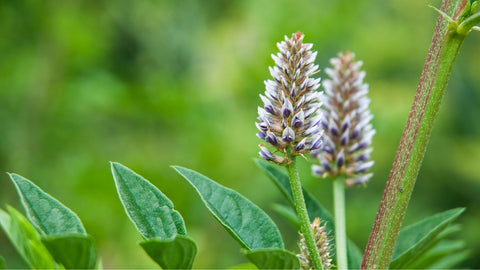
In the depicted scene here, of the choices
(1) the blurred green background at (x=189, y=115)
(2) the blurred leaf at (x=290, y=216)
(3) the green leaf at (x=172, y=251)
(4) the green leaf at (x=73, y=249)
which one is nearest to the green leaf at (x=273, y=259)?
(3) the green leaf at (x=172, y=251)

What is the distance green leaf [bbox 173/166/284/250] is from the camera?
984mm

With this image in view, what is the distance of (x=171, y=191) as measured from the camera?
3.99 m

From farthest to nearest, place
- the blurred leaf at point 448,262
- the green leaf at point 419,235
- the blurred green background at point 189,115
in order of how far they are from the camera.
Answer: the blurred green background at point 189,115
the blurred leaf at point 448,262
the green leaf at point 419,235

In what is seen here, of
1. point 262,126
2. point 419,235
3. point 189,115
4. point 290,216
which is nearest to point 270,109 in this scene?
point 262,126

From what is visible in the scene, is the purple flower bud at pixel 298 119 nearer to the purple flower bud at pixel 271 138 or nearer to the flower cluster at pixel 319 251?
the purple flower bud at pixel 271 138

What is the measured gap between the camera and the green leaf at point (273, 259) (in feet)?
2.54

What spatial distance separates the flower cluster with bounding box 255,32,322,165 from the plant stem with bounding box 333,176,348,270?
0.80 feet

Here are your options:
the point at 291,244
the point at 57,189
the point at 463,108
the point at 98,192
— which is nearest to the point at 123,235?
the point at 98,192

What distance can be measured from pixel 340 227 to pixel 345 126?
23 centimetres

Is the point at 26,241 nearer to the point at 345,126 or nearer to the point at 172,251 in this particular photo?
the point at 172,251

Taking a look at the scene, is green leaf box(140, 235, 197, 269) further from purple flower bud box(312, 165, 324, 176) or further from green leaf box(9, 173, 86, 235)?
→ purple flower bud box(312, 165, 324, 176)

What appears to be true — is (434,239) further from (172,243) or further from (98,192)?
(98,192)

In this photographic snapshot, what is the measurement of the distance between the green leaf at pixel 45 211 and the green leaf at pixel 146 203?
0.30 feet

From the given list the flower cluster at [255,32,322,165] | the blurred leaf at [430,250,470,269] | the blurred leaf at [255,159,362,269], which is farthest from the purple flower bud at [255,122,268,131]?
A: the blurred leaf at [430,250,470,269]
